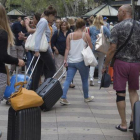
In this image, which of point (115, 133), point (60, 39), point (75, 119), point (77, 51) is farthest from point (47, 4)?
point (115, 133)

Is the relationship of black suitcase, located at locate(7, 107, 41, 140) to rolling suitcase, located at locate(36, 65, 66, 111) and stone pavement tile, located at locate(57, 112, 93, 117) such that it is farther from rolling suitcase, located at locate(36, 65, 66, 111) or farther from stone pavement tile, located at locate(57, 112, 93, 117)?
stone pavement tile, located at locate(57, 112, 93, 117)

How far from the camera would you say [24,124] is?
493cm

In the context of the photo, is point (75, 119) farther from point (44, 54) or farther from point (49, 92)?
point (44, 54)

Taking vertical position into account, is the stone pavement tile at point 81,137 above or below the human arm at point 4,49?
below

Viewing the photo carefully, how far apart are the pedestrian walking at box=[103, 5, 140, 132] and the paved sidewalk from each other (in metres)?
0.47

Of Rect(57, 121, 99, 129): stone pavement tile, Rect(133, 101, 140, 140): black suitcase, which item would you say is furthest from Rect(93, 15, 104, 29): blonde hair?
Rect(133, 101, 140, 140): black suitcase

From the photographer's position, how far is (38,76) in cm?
838

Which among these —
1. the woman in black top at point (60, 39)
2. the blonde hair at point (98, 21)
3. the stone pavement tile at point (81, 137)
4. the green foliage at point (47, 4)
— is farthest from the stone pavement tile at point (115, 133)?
the green foliage at point (47, 4)

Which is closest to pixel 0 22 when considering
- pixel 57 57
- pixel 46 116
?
pixel 46 116

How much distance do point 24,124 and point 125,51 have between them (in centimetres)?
200

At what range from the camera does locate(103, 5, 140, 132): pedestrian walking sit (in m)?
5.98

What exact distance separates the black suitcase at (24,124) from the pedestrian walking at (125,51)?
62.0 inches

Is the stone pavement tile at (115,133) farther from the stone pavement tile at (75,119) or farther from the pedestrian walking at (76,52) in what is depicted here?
the pedestrian walking at (76,52)

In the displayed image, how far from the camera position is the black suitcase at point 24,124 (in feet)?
16.1
